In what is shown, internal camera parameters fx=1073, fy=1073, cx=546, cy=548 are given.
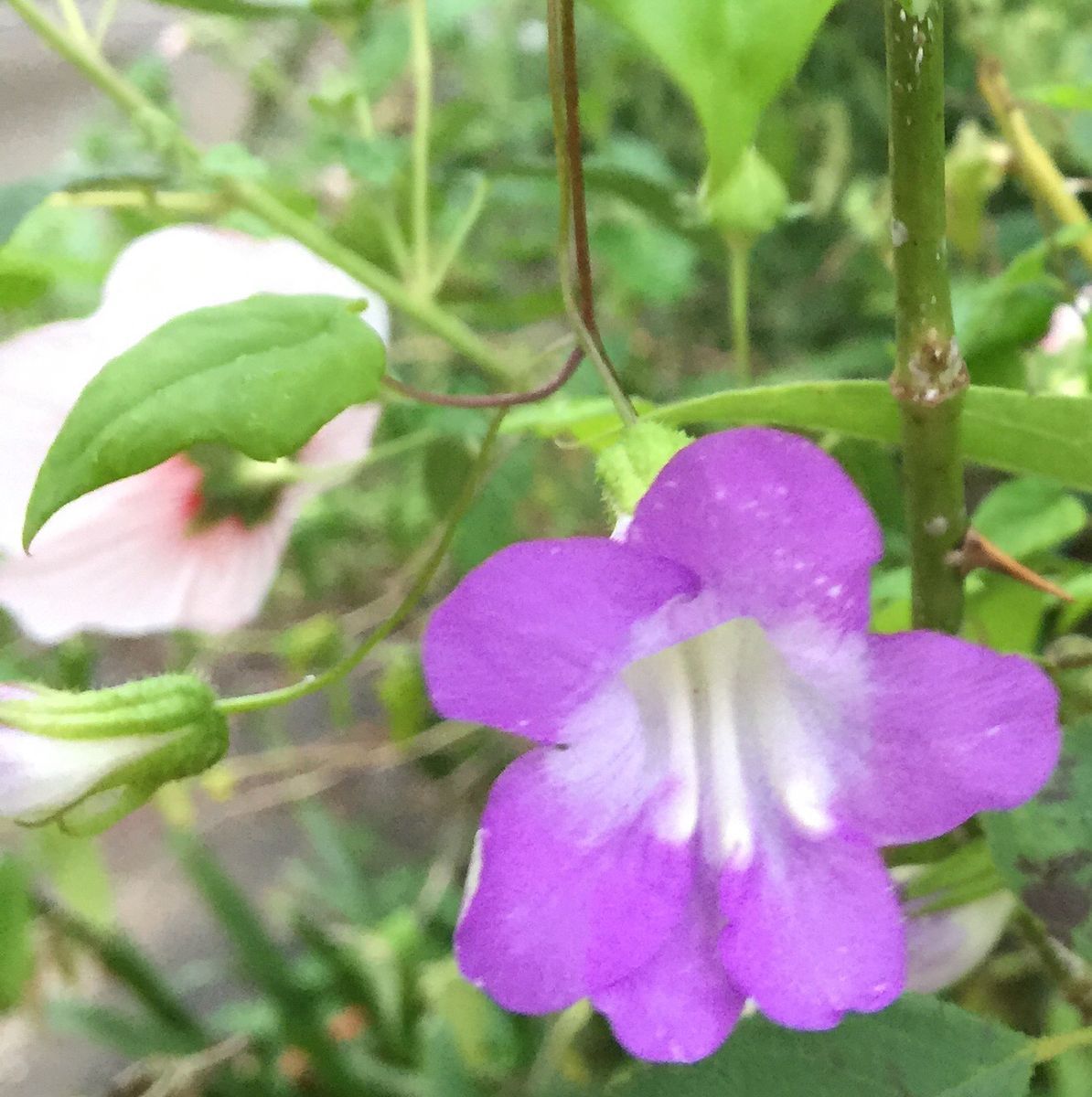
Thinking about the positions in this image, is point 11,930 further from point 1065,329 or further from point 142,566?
point 1065,329

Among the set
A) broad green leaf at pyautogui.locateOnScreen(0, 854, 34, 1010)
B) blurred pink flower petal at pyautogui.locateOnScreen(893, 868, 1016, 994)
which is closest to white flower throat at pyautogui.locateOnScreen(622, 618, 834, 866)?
blurred pink flower petal at pyautogui.locateOnScreen(893, 868, 1016, 994)

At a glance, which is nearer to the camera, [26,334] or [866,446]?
[26,334]

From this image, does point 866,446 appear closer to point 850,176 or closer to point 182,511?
point 182,511

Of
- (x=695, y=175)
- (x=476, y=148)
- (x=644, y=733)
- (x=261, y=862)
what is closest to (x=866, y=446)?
(x=644, y=733)

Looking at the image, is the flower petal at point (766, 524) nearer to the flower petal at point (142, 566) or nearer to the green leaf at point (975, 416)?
the green leaf at point (975, 416)

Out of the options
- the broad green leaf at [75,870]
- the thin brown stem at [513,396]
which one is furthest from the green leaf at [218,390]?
the broad green leaf at [75,870]

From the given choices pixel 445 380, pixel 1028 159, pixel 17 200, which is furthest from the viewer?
pixel 445 380

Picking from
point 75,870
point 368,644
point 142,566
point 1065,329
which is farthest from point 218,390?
point 75,870
